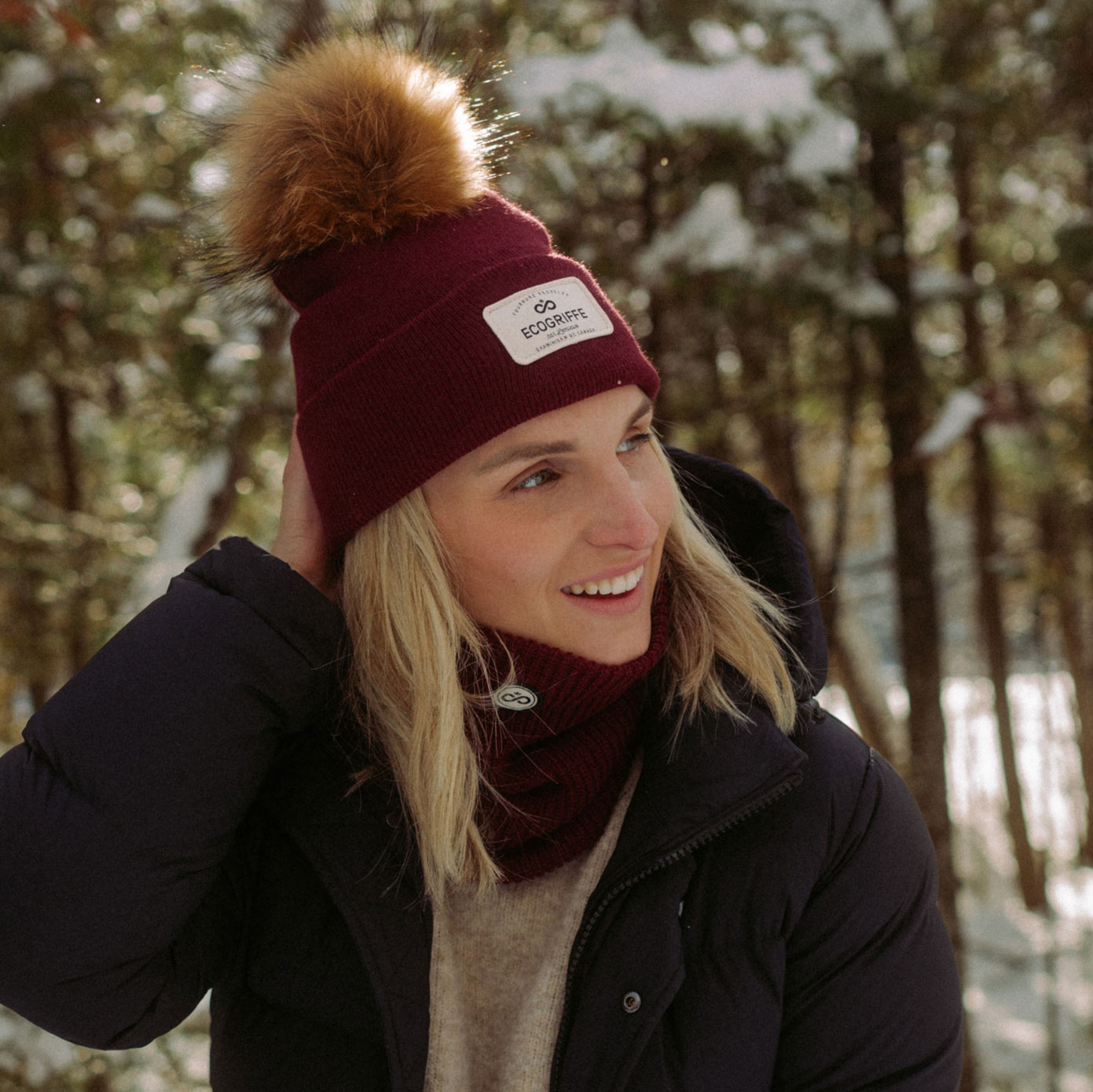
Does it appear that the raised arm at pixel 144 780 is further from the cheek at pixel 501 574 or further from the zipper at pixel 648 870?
the zipper at pixel 648 870

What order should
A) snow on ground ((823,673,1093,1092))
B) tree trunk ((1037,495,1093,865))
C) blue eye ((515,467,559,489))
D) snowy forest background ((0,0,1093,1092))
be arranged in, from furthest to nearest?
tree trunk ((1037,495,1093,865))
snow on ground ((823,673,1093,1092))
snowy forest background ((0,0,1093,1092))
blue eye ((515,467,559,489))

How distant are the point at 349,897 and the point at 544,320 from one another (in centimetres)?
93

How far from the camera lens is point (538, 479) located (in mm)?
1573

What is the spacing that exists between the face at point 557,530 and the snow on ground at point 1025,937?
4.38m

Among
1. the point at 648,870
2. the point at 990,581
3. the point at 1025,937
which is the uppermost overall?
the point at 648,870

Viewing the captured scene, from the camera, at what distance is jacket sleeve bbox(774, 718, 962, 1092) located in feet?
4.78

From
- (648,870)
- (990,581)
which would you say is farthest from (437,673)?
(990,581)

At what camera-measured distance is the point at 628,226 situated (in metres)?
4.46

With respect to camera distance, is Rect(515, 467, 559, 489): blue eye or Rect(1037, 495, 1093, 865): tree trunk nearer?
Rect(515, 467, 559, 489): blue eye

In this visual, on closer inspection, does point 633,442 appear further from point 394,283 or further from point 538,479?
point 394,283

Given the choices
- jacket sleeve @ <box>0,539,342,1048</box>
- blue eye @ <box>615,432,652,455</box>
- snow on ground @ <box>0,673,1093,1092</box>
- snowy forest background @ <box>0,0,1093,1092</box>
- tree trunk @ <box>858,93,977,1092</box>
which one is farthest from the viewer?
tree trunk @ <box>858,93,977,1092</box>

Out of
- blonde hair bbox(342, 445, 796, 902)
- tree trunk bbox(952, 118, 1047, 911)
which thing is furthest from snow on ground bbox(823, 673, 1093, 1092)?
blonde hair bbox(342, 445, 796, 902)

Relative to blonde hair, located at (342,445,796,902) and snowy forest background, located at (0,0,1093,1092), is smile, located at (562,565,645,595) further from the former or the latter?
snowy forest background, located at (0,0,1093,1092)

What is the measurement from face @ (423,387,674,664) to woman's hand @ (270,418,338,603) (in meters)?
0.21
